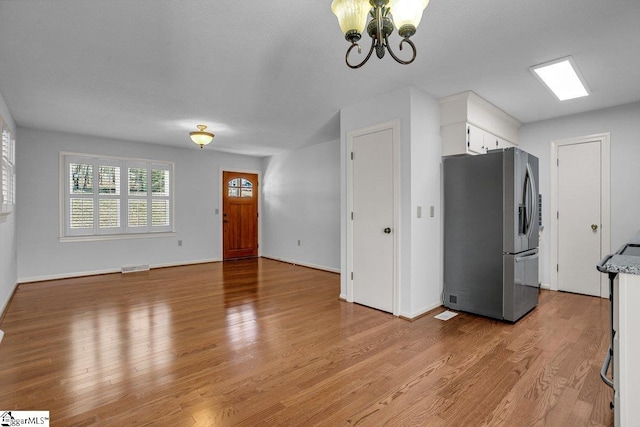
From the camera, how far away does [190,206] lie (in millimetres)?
6617

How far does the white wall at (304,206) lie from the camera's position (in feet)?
19.1

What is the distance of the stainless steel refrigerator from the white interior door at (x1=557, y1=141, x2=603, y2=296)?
0.95 metres

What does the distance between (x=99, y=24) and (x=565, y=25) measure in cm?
314

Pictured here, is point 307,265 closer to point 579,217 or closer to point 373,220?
point 373,220

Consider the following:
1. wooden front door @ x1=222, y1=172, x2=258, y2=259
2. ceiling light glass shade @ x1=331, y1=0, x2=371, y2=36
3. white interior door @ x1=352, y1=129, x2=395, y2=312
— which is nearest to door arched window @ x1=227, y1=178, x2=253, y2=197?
wooden front door @ x1=222, y1=172, x2=258, y2=259

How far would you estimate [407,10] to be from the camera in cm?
144

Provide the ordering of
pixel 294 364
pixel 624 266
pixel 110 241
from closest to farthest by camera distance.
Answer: pixel 624 266 → pixel 294 364 → pixel 110 241

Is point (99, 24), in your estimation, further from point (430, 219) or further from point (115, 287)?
point (115, 287)

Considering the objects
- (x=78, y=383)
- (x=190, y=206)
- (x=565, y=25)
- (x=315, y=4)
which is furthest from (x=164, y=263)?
(x=565, y=25)

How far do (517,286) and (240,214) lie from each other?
5809mm

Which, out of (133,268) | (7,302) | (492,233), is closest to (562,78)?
(492,233)

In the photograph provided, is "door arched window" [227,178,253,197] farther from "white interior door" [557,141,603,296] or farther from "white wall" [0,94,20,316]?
"white interior door" [557,141,603,296]

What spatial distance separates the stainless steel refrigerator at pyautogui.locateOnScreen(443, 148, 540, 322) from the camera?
10.5 feet

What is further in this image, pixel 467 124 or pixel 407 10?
pixel 467 124
